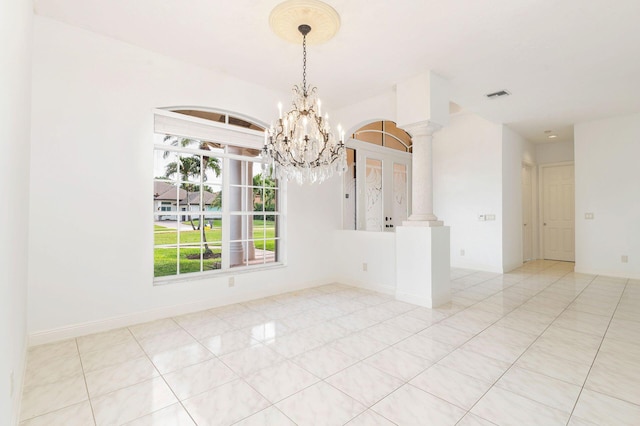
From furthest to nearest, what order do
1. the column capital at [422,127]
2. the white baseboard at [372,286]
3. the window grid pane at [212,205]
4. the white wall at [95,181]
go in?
the white baseboard at [372,286] < the column capital at [422,127] < the window grid pane at [212,205] < the white wall at [95,181]

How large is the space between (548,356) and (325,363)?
6.09 ft

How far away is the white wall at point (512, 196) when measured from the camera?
6.02 meters

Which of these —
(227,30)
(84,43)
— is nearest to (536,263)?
(227,30)

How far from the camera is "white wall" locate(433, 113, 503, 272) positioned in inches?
237

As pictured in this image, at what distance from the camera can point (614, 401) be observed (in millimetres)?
1897

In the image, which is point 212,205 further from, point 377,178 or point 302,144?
point 377,178

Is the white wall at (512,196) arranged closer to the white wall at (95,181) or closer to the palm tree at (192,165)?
the palm tree at (192,165)

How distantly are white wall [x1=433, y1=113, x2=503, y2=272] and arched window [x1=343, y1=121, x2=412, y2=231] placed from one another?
0.79 metres

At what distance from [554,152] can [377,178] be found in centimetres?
481

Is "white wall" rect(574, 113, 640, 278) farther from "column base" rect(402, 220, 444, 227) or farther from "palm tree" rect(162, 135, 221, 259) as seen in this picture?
"palm tree" rect(162, 135, 221, 259)

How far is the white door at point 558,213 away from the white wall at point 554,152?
0.21 meters

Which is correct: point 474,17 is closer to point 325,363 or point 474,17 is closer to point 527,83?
point 527,83

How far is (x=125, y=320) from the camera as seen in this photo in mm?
3152

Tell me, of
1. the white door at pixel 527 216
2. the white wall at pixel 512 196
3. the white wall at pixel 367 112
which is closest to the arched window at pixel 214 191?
the white wall at pixel 367 112
